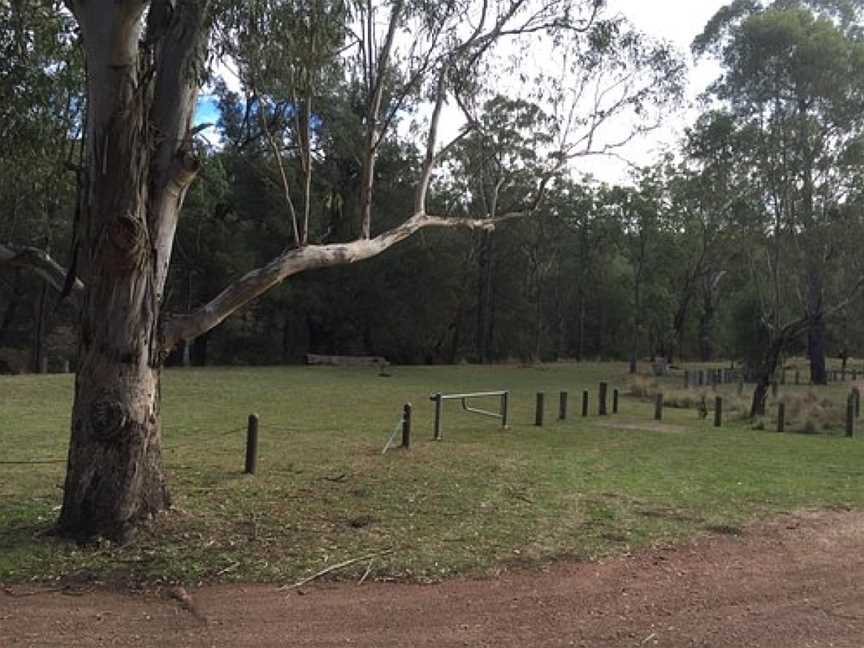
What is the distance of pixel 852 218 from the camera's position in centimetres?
2514

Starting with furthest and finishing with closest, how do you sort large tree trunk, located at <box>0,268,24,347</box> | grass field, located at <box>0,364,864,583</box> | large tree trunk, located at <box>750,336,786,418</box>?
1. large tree trunk, located at <box>0,268,24,347</box>
2. large tree trunk, located at <box>750,336,786,418</box>
3. grass field, located at <box>0,364,864,583</box>

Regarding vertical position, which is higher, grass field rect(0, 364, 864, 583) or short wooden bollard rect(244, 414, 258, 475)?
short wooden bollard rect(244, 414, 258, 475)

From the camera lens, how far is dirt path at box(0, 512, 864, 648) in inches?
199

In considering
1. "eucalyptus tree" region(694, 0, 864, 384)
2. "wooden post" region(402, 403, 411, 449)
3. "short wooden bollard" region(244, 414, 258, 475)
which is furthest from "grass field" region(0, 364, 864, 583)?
"eucalyptus tree" region(694, 0, 864, 384)

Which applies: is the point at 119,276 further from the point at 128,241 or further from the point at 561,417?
the point at 561,417

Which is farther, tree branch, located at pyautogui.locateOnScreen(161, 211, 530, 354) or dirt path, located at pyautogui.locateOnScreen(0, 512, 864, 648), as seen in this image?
tree branch, located at pyautogui.locateOnScreen(161, 211, 530, 354)

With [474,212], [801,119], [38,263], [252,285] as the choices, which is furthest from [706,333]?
[38,263]

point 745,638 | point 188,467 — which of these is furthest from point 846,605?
point 188,467

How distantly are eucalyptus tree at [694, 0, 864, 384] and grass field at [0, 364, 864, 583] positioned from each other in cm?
900

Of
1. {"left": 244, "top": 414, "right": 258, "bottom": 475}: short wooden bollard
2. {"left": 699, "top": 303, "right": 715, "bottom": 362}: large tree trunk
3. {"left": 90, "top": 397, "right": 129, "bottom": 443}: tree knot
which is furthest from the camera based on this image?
{"left": 699, "top": 303, "right": 715, "bottom": 362}: large tree trunk

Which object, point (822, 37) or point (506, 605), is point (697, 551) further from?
point (822, 37)

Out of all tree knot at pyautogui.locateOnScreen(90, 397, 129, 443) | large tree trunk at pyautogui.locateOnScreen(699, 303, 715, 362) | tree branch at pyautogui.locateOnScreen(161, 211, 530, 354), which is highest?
large tree trunk at pyautogui.locateOnScreen(699, 303, 715, 362)

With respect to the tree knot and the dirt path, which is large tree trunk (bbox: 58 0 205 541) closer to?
the tree knot

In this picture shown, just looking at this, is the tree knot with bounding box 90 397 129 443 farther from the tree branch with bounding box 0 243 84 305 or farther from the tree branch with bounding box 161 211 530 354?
the tree branch with bounding box 0 243 84 305
